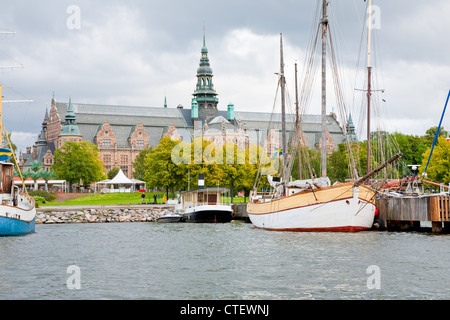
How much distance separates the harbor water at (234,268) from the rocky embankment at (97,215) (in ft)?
94.7

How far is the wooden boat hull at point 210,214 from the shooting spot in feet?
227

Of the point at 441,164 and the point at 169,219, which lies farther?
the point at 441,164

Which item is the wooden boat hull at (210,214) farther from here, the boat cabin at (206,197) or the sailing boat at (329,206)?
the sailing boat at (329,206)

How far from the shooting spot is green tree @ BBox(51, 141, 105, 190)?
13675 cm

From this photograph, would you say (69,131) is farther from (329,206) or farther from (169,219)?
(329,206)

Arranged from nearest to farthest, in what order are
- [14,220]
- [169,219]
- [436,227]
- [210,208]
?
[436,227], [14,220], [210,208], [169,219]

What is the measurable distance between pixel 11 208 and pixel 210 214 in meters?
26.7

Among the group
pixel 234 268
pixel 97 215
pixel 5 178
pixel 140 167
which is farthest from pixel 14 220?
pixel 140 167

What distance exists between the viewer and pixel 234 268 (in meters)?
28.3

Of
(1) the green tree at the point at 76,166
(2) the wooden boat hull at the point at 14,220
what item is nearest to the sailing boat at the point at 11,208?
(2) the wooden boat hull at the point at 14,220

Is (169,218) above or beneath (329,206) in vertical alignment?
beneath

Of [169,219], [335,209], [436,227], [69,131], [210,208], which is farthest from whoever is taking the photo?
[69,131]

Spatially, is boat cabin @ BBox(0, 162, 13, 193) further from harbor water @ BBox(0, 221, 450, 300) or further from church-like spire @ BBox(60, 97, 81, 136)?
church-like spire @ BBox(60, 97, 81, 136)
